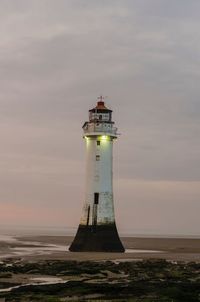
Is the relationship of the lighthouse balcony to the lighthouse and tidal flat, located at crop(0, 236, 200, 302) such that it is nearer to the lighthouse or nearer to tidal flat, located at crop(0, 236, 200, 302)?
the lighthouse

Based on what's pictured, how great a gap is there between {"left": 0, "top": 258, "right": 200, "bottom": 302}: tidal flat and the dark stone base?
7236 mm

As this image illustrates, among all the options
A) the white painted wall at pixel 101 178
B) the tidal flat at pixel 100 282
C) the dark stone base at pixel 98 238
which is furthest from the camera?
the white painted wall at pixel 101 178

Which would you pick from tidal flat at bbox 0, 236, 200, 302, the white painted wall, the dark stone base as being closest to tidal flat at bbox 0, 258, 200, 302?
tidal flat at bbox 0, 236, 200, 302

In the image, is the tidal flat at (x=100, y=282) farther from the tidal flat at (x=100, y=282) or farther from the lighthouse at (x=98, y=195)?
the lighthouse at (x=98, y=195)

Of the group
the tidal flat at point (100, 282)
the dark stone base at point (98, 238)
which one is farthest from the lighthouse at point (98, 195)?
the tidal flat at point (100, 282)

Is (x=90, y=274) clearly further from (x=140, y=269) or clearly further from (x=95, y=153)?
(x=95, y=153)

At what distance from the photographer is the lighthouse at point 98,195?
132 ft

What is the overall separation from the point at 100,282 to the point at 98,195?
16511 millimetres

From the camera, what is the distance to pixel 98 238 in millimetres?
40094

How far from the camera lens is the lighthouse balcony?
4125 centimetres

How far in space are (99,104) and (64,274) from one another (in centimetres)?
1749

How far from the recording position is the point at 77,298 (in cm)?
1955

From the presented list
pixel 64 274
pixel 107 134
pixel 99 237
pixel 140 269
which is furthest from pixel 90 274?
pixel 107 134

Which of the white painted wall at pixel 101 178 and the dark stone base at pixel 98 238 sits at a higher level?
the white painted wall at pixel 101 178
